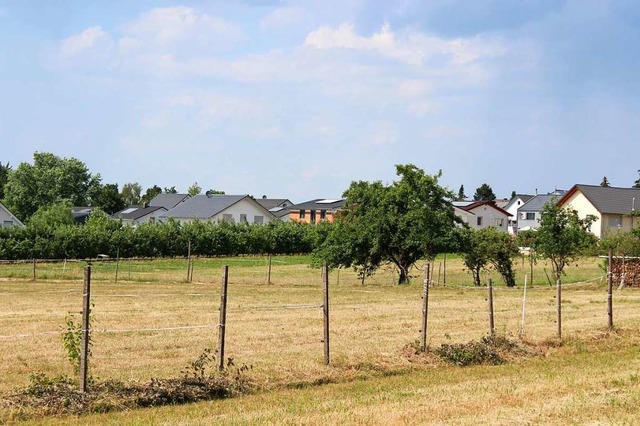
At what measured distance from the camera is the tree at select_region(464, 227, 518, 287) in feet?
145

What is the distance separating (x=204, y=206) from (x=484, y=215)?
37.6 m

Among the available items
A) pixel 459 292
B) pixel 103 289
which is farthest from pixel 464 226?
pixel 103 289

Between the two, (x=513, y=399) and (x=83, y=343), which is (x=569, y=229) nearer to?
(x=513, y=399)

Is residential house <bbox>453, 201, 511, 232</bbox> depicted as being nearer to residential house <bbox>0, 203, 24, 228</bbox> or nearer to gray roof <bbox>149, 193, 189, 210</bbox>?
gray roof <bbox>149, 193, 189, 210</bbox>

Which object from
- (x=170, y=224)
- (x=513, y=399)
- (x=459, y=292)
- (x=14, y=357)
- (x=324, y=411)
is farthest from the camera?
(x=170, y=224)

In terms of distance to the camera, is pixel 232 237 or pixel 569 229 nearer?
pixel 569 229

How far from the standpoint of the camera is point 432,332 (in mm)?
21812

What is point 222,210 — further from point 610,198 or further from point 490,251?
point 490,251

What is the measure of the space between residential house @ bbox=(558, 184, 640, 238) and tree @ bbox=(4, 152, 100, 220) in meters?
70.7

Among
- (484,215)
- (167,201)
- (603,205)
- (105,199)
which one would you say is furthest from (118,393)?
(105,199)

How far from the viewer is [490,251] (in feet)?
145

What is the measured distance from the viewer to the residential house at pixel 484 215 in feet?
363

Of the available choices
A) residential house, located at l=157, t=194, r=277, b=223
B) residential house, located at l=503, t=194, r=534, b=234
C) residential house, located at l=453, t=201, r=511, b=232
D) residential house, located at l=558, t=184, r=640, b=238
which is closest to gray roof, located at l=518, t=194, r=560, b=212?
residential house, located at l=453, t=201, r=511, b=232

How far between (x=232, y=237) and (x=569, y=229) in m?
39.5
